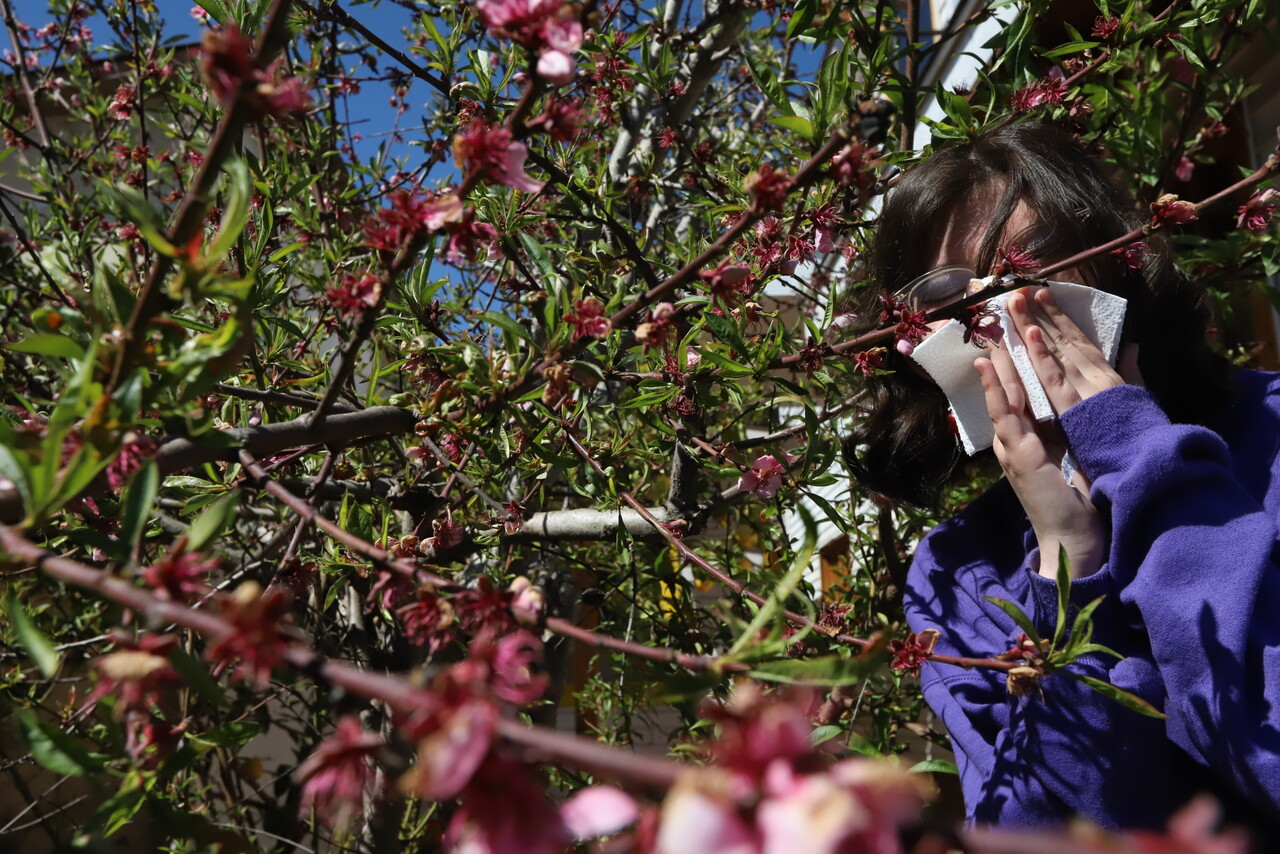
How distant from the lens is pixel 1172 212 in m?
1.04

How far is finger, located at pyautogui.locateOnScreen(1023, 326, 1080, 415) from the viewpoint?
128cm

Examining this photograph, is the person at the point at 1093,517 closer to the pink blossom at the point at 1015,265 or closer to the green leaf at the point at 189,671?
the pink blossom at the point at 1015,265

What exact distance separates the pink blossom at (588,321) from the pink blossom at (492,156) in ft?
0.64

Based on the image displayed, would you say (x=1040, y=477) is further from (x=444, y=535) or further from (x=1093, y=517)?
(x=444, y=535)

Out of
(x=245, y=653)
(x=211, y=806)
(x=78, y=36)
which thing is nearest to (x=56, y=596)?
(x=211, y=806)

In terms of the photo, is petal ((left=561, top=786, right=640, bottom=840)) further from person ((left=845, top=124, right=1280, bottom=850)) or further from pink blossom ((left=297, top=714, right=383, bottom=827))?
person ((left=845, top=124, right=1280, bottom=850))

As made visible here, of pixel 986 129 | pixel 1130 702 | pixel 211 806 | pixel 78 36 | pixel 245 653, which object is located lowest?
pixel 211 806

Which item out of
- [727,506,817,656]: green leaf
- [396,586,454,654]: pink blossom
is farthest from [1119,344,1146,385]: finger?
[396,586,454,654]: pink blossom

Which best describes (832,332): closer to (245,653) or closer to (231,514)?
(231,514)

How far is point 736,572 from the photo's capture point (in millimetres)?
2295

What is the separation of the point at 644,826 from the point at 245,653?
0.22 m

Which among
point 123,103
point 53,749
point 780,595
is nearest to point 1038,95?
point 780,595

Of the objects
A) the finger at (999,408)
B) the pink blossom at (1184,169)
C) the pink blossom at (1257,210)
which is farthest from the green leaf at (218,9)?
the pink blossom at (1184,169)

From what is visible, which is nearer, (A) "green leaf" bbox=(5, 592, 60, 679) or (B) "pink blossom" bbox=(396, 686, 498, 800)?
(B) "pink blossom" bbox=(396, 686, 498, 800)
